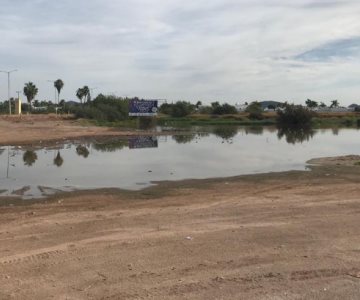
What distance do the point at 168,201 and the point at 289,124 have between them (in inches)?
3531

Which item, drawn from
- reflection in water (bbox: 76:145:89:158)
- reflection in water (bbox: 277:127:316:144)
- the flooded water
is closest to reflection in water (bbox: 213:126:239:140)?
reflection in water (bbox: 277:127:316:144)

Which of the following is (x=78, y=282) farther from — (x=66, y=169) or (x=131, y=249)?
(x=66, y=169)

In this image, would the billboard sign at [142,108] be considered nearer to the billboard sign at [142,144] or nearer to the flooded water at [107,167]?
the billboard sign at [142,144]

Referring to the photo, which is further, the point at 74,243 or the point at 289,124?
the point at 289,124

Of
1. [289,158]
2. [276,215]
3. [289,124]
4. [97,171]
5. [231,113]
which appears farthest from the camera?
[231,113]

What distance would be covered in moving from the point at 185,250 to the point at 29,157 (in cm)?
2256

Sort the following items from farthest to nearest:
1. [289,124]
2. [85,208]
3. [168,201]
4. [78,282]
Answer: [289,124] < [168,201] < [85,208] < [78,282]

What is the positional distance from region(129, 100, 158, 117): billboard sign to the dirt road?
256 ft

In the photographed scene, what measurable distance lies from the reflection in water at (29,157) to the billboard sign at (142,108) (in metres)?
58.6

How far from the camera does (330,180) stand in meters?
19.3

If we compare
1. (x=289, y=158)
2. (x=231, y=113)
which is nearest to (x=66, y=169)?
(x=289, y=158)

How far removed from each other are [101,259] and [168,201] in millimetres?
6475

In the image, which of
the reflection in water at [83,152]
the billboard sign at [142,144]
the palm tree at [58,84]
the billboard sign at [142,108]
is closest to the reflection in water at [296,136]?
the billboard sign at [142,144]

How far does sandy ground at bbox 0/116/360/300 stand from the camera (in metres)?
6.21
